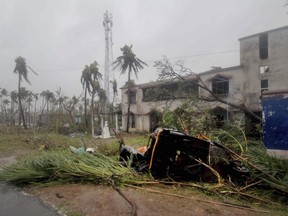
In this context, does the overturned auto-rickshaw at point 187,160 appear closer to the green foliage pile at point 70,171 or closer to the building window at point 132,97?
the green foliage pile at point 70,171

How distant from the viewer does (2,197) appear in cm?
496

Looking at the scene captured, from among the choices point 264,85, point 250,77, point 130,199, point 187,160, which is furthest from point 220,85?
point 130,199

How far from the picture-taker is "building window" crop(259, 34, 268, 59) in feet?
53.8

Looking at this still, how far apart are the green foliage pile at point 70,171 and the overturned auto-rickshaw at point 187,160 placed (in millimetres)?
617

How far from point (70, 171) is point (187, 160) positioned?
2.79 meters

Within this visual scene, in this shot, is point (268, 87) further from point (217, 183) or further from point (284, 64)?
point (217, 183)

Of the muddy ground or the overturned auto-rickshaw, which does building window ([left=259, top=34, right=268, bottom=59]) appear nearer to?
the overturned auto-rickshaw

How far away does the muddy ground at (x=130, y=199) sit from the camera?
389cm

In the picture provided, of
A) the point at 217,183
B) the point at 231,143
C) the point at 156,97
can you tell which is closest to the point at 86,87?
the point at 156,97

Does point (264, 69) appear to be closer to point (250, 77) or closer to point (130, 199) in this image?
point (250, 77)

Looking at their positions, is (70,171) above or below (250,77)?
below

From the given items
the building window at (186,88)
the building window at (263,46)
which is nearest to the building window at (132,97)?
the building window at (186,88)

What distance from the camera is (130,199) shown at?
14.3ft

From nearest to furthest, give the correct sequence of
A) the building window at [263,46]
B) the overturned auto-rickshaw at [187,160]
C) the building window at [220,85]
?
the overturned auto-rickshaw at [187,160] < the building window at [263,46] < the building window at [220,85]
